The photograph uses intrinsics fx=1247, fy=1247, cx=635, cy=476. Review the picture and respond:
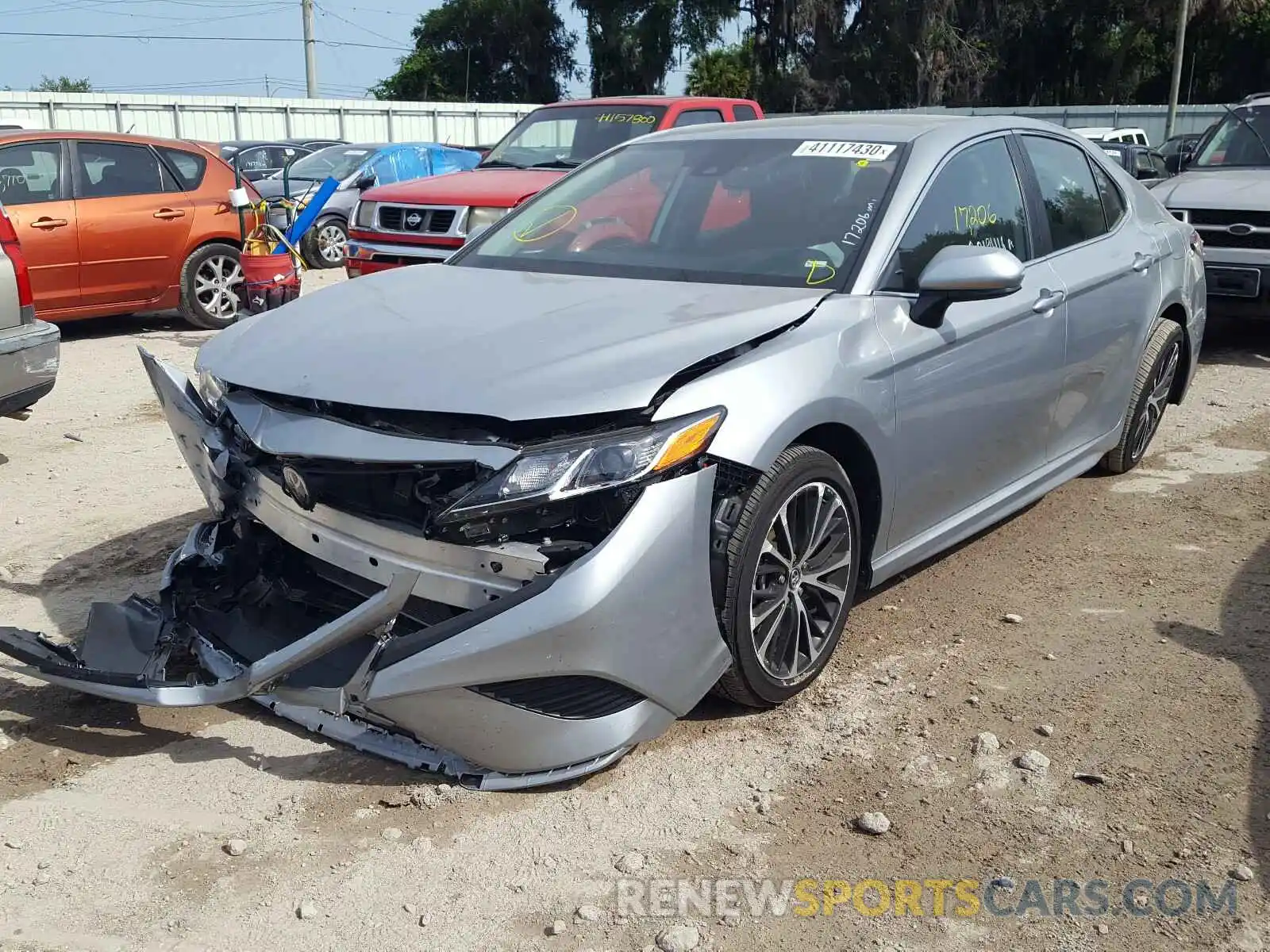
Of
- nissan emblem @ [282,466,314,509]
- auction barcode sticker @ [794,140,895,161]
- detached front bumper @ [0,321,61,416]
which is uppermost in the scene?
auction barcode sticker @ [794,140,895,161]

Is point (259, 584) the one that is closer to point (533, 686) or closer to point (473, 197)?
point (533, 686)

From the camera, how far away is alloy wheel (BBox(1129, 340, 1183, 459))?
5.88m

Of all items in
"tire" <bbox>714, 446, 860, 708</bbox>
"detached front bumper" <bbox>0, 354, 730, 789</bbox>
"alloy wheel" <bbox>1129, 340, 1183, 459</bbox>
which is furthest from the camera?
"alloy wheel" <bbox>1129, 340, 1183, 459</bbox>

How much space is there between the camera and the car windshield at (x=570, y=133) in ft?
33.6

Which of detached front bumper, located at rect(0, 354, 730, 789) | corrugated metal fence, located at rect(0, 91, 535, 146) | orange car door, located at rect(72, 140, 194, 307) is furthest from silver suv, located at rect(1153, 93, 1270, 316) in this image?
corrugated metal fence, located at rect(0, 91, 535, 146)

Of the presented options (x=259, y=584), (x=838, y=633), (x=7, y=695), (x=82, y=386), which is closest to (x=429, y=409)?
→ (x=259, y=584)

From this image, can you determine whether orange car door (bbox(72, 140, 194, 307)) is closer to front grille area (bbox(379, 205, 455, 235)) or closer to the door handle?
front grille area (bbox(379, 205, 455, 235))

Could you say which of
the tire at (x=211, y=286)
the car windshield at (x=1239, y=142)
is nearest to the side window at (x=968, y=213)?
the car windshield at (x=1239, y=142)

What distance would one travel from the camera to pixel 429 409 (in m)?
3.09

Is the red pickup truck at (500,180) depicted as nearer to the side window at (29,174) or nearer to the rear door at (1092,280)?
the side window at (29,174)

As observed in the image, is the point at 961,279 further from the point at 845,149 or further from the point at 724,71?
the point at 724,71

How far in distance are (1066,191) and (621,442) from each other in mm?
2961

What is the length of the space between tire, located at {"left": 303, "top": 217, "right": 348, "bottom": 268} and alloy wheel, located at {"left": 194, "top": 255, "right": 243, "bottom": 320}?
4.37m

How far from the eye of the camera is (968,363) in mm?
4191
